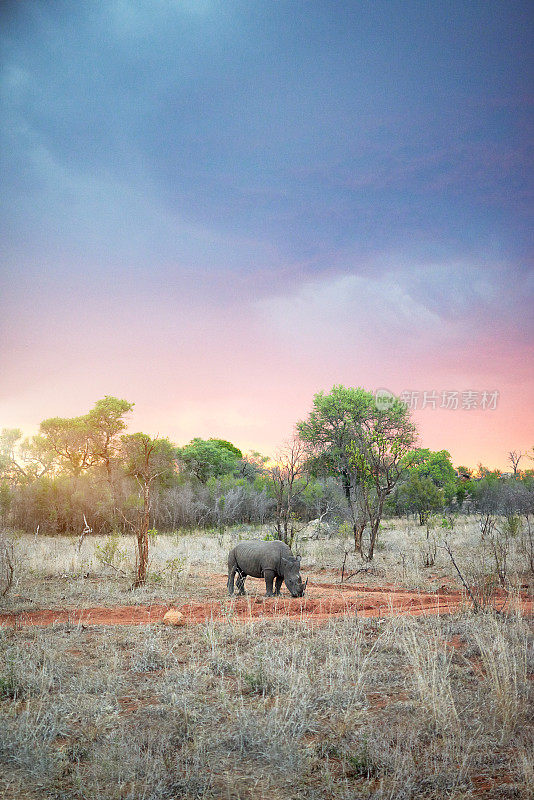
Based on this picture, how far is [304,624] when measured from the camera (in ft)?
26.2

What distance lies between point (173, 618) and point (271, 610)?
2.00 m

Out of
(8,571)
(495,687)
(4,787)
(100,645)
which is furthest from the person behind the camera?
(8,571)

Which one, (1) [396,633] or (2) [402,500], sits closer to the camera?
(1) [396,633]

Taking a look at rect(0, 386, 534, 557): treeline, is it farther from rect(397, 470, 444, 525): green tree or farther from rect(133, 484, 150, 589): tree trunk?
rect(133, 484, 150, 589): tree trunk

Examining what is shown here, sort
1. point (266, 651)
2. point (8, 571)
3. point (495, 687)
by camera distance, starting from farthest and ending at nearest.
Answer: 1. point (8, 571)
2. point (266, 651)
3. point (495, 687)

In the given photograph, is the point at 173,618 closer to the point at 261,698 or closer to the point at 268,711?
the point at 261,698

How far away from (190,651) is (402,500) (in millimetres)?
36399

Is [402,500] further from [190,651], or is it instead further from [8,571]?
[190,651]

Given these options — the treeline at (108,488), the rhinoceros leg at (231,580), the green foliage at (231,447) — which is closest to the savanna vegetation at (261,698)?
the rhinoceros leg at (231,580)

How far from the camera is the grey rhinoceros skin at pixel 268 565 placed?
37.1 feet

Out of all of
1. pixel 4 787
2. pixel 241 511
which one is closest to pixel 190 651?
pixel 4 787

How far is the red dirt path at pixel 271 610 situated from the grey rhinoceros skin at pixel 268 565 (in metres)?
0.40

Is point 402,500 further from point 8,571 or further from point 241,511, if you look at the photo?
point 8,571

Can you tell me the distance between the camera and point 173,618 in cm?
898
